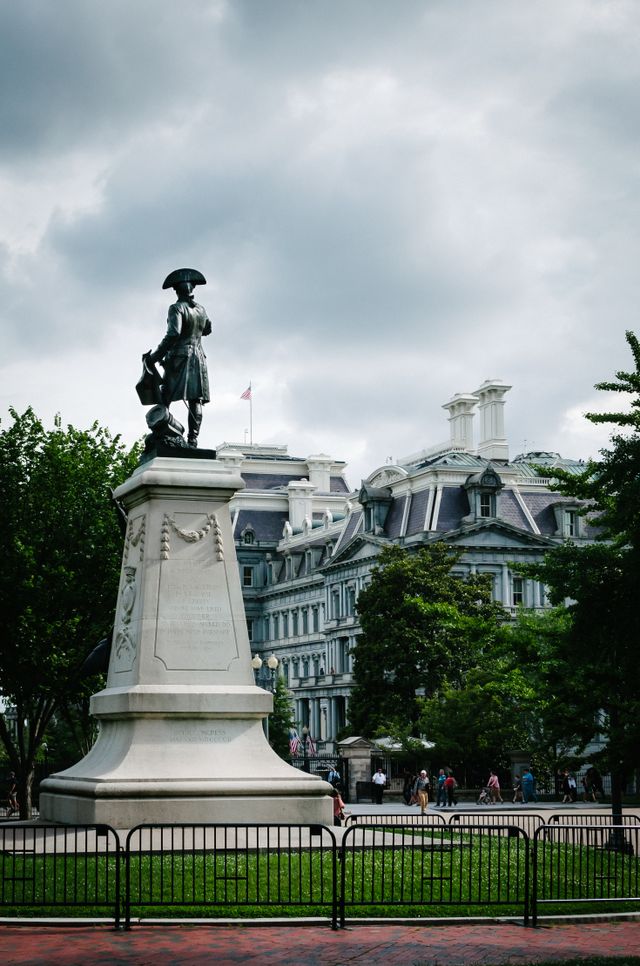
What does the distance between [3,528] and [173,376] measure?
17401 millimetres

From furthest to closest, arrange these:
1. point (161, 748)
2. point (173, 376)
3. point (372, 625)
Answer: point (372, 625) < point (173, 376) < point (161, 748)

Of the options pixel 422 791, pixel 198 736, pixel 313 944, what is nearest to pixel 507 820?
pixel 422 791

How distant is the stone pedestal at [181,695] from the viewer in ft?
63.2

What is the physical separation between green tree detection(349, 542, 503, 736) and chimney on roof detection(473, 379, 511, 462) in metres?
29.7

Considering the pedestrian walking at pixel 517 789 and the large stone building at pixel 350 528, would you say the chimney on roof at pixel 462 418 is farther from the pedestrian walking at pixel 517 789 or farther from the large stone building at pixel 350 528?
the pedestrian walking at pixel 517 789

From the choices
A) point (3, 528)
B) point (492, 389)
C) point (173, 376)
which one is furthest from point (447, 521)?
point (173, 376)

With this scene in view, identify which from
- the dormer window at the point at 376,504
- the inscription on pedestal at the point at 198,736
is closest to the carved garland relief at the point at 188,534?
the inscription on pedestal at the point at 198,736

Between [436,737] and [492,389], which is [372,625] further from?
[492,389]

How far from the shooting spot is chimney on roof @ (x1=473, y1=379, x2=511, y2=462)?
95625 mm

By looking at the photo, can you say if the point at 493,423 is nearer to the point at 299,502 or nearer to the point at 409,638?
the point at 299,502

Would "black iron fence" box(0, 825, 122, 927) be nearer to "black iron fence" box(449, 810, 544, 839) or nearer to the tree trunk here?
"black iron fence" box(449, 810, 544, 839)

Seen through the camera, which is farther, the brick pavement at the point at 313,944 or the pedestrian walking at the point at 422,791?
the pedestrian walking at the point at 422,791

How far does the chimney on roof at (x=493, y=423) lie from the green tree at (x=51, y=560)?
190 feet

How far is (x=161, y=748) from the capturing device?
1992 centimetres
